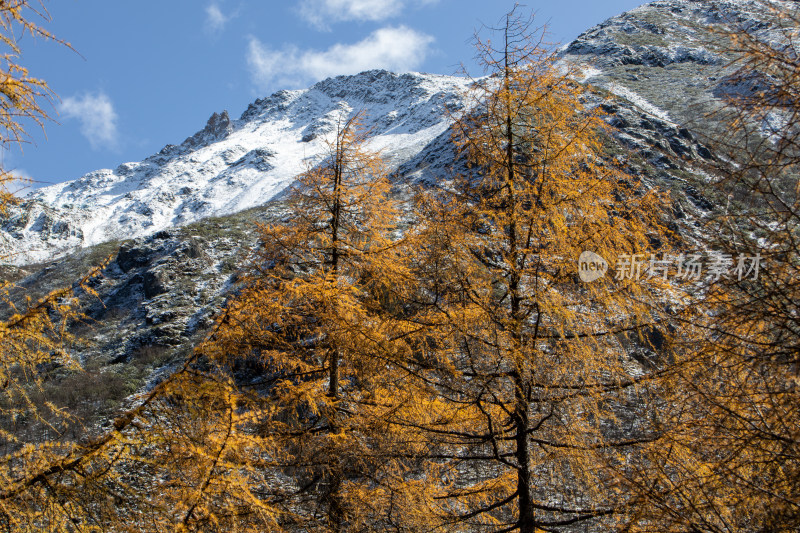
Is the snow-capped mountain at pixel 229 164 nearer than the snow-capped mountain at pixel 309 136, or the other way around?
the snow-capped mountain at pixel 309 136

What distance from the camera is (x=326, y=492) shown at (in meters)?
5.30

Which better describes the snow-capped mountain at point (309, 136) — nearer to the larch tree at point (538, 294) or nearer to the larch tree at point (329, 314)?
the larch tree at point (329, 314)

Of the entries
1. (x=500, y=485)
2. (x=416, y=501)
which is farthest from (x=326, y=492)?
(x=500, y=485)

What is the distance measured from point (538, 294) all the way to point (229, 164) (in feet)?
423

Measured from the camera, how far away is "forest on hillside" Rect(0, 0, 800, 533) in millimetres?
2748

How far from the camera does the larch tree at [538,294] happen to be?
3670mm

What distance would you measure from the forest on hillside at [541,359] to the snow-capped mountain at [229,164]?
6334 cm

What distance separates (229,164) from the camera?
394 feet
